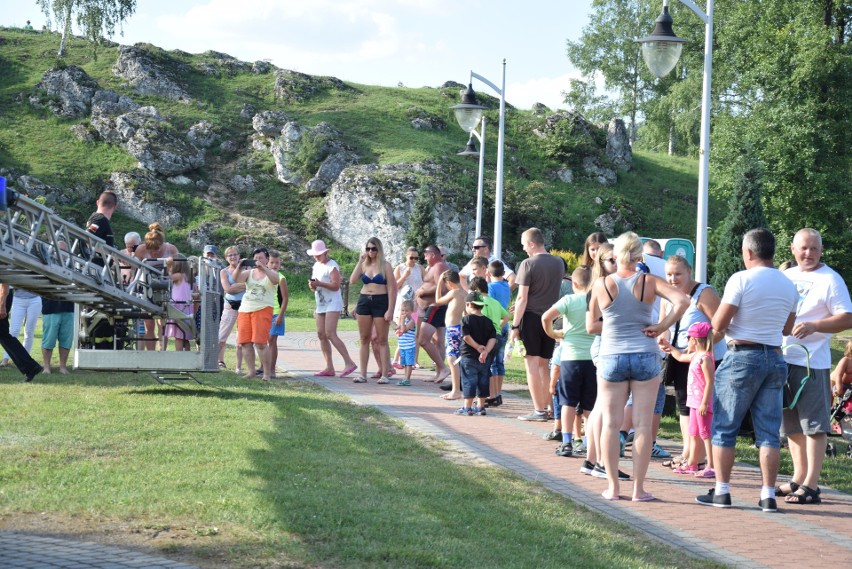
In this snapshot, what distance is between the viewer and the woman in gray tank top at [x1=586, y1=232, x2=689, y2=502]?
7.20 meters

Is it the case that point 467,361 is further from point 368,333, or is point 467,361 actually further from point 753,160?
point 753,160

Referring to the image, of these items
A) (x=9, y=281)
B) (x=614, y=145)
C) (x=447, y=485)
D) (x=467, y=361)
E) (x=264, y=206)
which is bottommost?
(x=447, y=485)

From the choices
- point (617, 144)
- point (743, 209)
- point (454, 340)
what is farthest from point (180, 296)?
point (617, 144)

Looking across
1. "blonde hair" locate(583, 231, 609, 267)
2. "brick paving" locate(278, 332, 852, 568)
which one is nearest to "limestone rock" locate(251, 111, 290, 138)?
"brick paving" locate(278, 332, 852, 568)

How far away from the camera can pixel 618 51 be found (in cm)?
6600

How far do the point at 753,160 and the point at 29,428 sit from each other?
31438 millimetres

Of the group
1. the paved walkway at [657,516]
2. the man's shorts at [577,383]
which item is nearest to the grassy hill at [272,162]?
the paved walkway at [657,516]

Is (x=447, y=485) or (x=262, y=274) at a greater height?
(x=262, y=274)

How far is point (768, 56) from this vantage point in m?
37.4

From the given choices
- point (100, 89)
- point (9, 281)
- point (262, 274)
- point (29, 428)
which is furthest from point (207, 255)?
→ point (100, 89)

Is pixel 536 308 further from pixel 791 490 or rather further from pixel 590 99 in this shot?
pixel 590 99

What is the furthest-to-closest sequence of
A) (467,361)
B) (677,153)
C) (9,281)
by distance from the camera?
(677,153) → (467,361) → (9,281)

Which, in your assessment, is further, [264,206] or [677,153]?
[677,153]

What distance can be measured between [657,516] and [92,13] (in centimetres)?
5719
